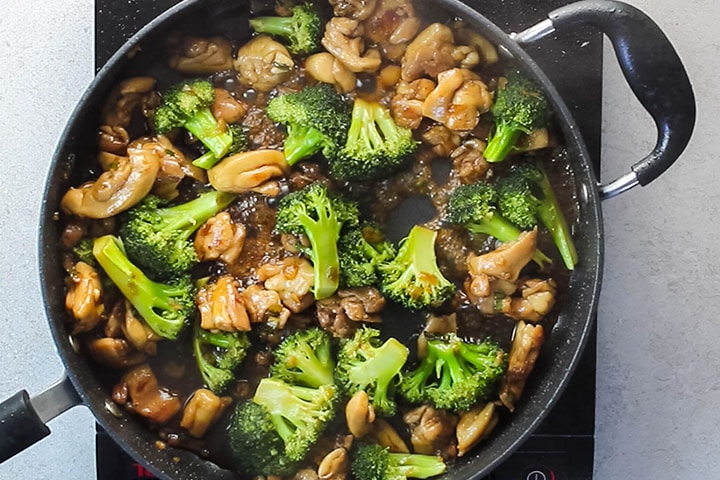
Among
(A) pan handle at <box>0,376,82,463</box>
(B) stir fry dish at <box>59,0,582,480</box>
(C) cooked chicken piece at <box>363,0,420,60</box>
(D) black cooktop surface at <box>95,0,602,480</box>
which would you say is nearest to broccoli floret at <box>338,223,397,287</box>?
(B) stir fry dish at <box>59,0,582,480</box>

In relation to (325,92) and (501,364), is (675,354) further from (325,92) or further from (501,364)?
(325,92)

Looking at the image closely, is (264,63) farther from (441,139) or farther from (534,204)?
(534,204)

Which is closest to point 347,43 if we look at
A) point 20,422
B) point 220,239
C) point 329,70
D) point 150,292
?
point 329,70

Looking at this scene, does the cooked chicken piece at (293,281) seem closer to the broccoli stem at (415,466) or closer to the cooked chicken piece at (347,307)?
the cooked chicken piece at (347,307)

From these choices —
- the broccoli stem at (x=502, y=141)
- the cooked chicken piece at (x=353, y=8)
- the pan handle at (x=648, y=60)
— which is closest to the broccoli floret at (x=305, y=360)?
the broccoli stem at (x=502, y=141)

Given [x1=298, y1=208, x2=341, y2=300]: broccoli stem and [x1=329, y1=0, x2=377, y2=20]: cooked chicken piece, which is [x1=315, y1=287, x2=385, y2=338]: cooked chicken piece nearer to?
[x1=298, y1=208, x2=341, y2=300]: broccoli stem

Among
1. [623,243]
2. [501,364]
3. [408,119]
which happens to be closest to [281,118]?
[408,119]
